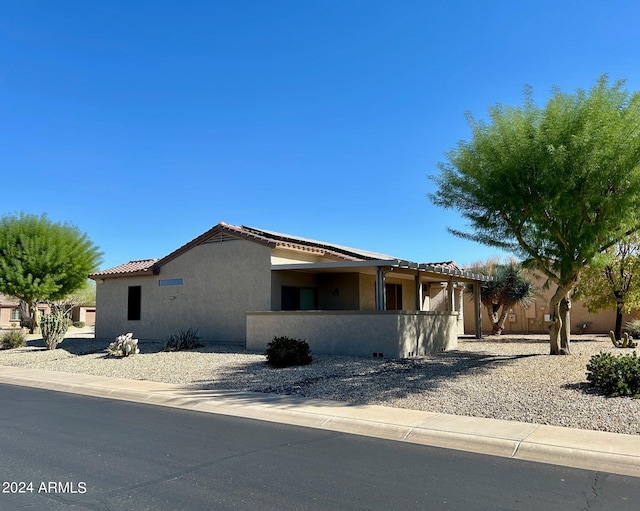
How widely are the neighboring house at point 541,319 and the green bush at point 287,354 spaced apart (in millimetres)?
17755

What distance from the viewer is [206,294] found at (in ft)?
71.7

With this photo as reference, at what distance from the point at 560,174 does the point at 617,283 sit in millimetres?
11925

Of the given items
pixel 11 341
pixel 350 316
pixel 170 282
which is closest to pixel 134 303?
pixel 170 282

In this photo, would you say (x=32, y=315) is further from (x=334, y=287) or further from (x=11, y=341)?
(x=334, y=287)

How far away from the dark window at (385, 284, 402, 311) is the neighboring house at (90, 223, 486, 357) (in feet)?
0.16

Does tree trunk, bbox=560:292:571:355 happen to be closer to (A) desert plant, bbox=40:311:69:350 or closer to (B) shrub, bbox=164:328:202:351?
(B) shrub, bbox=164:328:202:351

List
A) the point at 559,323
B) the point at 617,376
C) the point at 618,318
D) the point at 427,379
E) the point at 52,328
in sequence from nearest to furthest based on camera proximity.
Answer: the point at 617,376 → the point at 427,379 → the point at 559,323 → the point at 52,328 → the point at 618,318

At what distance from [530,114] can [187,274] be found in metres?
14.4

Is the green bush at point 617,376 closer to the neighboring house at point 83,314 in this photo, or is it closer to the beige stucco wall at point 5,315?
the neighboring house at point 83,314

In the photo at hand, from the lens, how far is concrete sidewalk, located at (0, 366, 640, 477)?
274 inches

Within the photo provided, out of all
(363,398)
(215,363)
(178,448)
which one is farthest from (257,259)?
(178,448)

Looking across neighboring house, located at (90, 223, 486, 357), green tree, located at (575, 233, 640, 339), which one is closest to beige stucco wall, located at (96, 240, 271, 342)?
neighboring house, located at (90, 223, 486, 357)

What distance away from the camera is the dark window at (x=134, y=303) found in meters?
24.5

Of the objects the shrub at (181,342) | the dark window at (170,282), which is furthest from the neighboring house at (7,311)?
the shrub at (181,342)
